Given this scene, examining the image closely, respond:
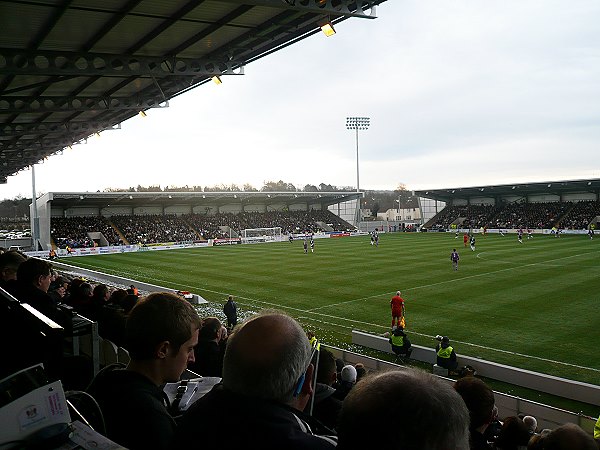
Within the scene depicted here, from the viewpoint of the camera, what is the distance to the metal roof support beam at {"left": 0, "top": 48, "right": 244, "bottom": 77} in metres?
11.7

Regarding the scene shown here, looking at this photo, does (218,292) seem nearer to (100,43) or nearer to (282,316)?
(100,43)

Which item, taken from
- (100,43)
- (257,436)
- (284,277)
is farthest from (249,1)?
(284,277)

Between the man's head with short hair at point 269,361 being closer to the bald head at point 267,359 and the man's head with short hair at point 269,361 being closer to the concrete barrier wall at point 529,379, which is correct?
the bald head at point 267,359

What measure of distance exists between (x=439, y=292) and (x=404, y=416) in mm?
20822

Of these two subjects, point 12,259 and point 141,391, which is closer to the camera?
point 141,391

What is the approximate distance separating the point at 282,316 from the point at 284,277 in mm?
25590

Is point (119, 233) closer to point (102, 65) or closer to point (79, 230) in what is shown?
point (79, 230)

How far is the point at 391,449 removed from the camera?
1.30 m

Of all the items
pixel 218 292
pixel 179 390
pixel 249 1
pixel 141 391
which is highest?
pixel 249 1

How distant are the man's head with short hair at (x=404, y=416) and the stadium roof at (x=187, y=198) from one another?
180 feet

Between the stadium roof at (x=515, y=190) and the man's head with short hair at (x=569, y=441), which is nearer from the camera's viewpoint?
the man's head with short hair at (x=569, y=441)

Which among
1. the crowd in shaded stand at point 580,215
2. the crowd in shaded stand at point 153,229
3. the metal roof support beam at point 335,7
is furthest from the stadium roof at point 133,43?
the crowd in shaded stand at point 580,215

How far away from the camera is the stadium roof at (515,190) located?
194 feet

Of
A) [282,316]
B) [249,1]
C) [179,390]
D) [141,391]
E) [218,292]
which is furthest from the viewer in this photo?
[218,292]
